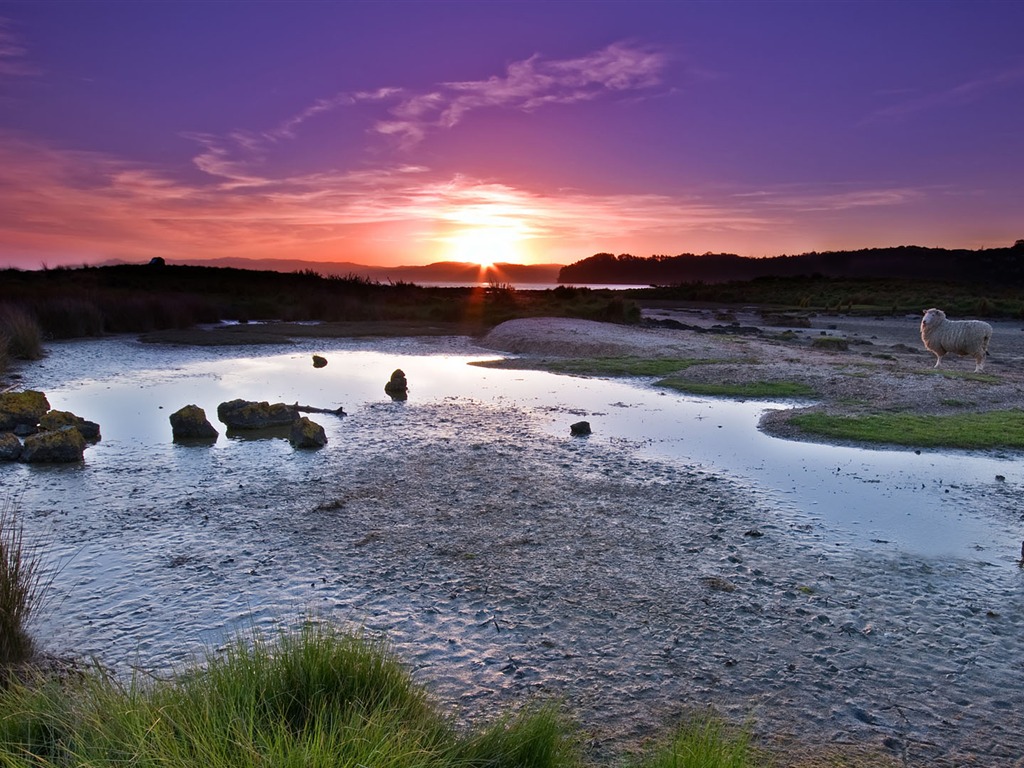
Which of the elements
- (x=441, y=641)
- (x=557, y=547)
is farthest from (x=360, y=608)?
(x=557, y=547)

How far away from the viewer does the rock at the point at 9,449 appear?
26.7 feet

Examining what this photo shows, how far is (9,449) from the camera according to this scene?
8203mm

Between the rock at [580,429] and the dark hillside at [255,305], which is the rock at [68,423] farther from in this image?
the dark hillside at [255,305]

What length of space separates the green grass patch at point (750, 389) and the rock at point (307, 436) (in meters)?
7.98

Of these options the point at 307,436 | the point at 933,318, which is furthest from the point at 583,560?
the point at 933,318

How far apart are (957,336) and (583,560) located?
15792mm

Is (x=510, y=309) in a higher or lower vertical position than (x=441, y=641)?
higher

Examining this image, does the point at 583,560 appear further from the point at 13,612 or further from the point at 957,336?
the point at 957,336

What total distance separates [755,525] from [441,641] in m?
3.39

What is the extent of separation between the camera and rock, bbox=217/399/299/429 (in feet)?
33.5

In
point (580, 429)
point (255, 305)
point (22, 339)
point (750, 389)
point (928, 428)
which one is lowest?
point (928, 428)

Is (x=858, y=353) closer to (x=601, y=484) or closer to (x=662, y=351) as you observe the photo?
(x=662, y=351)

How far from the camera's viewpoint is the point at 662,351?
64.8 feet

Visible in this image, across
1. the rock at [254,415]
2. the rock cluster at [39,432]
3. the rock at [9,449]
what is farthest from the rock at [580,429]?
the rock at [9,449]
